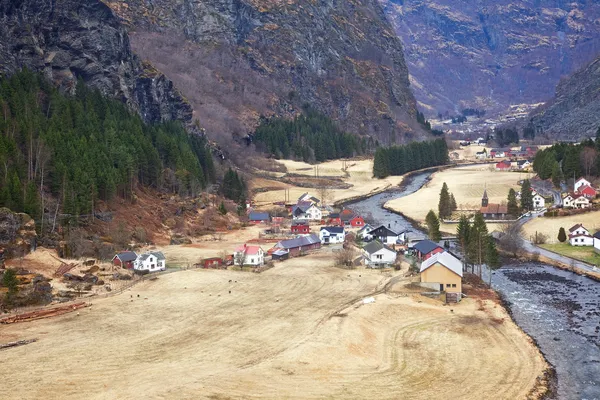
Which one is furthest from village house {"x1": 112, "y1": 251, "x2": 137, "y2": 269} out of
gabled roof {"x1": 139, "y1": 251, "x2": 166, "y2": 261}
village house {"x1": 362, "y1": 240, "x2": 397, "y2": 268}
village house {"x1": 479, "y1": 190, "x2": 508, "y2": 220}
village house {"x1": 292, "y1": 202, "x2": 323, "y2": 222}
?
village house {"x1": 479, "y1": 190, "x2": 508, "y2": 220}

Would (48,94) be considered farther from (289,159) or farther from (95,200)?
(289,159)

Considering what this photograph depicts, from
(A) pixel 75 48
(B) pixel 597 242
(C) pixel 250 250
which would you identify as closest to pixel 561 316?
(B) pixel 597 242

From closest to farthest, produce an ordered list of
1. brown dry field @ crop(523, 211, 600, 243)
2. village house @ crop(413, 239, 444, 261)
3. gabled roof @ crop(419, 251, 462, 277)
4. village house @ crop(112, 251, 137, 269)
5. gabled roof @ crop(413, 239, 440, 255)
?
gabled roof @ crop(419, 251, 462, 277) → village house @ crop(112, 251, 137, 269) → village house @ crop(413, 239, 444, 261) → gabled roof @ crop(413, 239, 440, 255) → brown dry field @ crop(523, 211, 600, 243)

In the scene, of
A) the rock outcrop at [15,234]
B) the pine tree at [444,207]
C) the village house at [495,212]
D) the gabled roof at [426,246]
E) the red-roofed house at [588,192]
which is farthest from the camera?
the pine tree at [444,207]

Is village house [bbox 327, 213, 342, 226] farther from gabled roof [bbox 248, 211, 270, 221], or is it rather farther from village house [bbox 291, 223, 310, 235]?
gabled roof [bbox 248, 211, 270, 221]

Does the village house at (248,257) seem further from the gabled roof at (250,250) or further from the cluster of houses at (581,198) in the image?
the cluster of houses at (581,198)

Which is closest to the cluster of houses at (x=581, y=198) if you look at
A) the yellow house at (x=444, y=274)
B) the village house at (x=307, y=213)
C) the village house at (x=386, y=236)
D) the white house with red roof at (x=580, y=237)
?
the white house with red roof at (x=580, y=237)

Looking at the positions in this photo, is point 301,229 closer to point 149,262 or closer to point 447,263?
point 149,262
